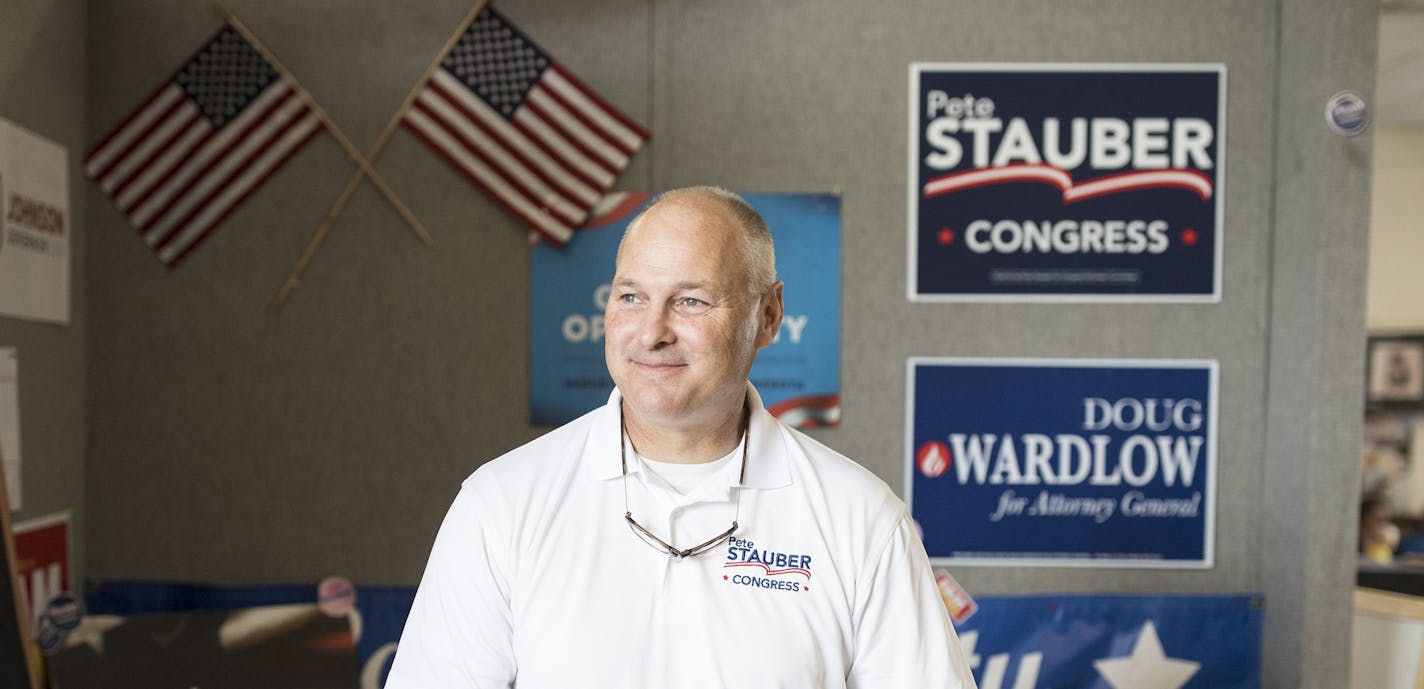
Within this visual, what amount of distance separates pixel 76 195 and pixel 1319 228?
329 cm

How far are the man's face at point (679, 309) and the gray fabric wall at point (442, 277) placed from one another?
1.34 m

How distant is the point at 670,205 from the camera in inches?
56.2

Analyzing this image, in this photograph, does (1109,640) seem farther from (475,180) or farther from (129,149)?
(129,149)

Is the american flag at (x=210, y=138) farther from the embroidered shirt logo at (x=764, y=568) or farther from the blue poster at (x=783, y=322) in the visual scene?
the embroidered shirt logo at (x=764, y=568)

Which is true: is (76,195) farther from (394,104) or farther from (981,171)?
(981,171)

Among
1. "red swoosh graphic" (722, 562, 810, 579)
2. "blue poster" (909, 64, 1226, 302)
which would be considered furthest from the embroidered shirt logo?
"blue poster" (909, 64, 1226, 302)

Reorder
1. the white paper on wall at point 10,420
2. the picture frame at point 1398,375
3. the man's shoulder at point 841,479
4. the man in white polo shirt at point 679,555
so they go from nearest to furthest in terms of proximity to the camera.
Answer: the man in white polo shirt at point 679,555, the man's shoulder at point 841,479, the white paper on wall at point 10,420, the picture frame at point 1398,375

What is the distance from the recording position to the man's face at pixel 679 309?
1.40 metres

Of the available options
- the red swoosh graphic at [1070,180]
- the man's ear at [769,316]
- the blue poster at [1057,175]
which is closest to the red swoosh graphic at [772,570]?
the man's ear at [769,316]

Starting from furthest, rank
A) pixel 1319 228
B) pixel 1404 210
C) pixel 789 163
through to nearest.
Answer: pixel 1404 210
pixel 789 163
pixel 1319 228

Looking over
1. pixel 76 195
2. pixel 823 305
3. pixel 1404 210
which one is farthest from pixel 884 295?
pixel 1404 210

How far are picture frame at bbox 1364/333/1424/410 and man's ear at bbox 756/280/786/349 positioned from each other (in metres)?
6.09

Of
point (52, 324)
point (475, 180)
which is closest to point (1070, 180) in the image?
point (475, 180)

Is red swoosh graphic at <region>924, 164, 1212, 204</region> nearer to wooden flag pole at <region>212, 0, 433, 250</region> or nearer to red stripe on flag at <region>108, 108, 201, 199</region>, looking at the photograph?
wooden flag pole at <region>212, 0, 433, 250</region>
